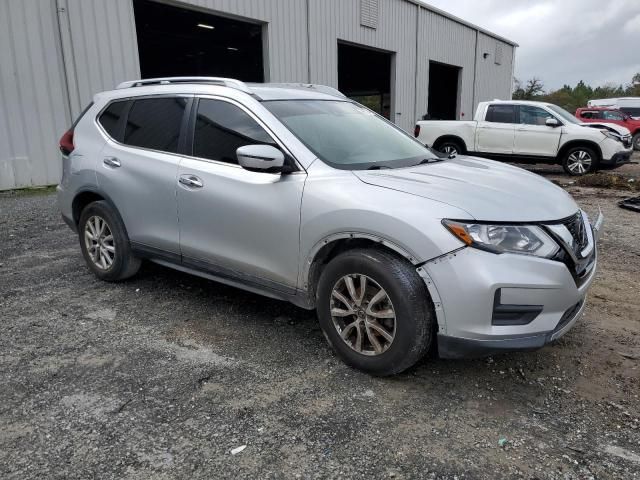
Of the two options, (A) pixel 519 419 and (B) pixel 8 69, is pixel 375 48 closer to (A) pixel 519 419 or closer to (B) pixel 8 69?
(B) pixel 8 69

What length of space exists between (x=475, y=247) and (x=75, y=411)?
229 cm

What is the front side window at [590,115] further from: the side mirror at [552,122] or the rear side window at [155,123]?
the rear side window at [155,123]

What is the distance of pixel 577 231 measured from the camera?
119 inches

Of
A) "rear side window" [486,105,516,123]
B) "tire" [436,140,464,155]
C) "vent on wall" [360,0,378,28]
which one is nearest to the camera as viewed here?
"rear side window" [486,105,516,123]

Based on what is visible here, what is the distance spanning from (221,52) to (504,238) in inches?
897

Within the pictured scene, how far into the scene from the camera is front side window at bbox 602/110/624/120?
2112 cm

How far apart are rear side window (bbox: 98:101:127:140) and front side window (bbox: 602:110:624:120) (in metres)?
21.7

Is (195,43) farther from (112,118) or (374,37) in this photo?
(112,118)

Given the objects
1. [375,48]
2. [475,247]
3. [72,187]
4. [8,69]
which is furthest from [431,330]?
[375,48]

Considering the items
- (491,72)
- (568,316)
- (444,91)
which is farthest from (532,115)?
(491,72)

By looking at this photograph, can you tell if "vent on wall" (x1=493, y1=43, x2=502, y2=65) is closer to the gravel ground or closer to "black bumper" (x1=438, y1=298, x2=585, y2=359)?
the gravel ground

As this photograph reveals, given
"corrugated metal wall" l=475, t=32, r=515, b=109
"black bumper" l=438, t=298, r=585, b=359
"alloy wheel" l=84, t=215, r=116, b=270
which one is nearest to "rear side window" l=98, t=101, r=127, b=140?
"alloy wheel" l=84, t=215, r=116, b=270

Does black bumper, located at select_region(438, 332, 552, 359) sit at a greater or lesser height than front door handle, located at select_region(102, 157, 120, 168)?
lesser

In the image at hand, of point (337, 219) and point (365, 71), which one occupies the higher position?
point (365, 71)
